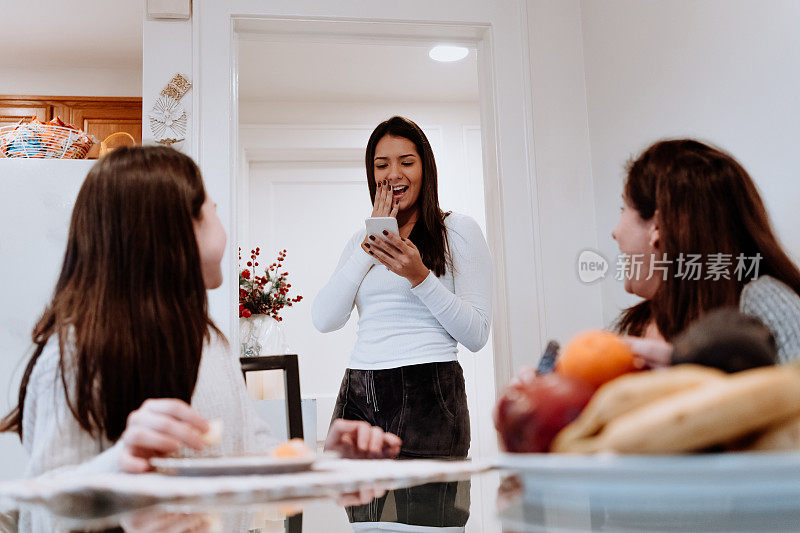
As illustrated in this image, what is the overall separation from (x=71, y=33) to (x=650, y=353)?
10.8ft

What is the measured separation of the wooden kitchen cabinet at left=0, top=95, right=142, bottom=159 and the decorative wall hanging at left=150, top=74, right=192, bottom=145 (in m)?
1.37

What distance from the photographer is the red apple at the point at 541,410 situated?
1.23 ft

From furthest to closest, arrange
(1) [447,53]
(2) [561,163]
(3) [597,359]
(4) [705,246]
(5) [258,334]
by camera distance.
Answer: (1) [447,53]
(5) [258,334]
(2) [561,163]
(4) [705,246]
(3) [597,359]

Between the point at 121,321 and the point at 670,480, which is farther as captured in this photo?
the point at 121,321

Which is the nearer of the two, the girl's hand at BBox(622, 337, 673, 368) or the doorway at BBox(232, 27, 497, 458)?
the girl's hand at BBox(622, 337, 673, 368)

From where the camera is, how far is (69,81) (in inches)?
134

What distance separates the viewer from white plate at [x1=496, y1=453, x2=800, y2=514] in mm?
300

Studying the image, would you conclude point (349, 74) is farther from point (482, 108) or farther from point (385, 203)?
point (385, 203)

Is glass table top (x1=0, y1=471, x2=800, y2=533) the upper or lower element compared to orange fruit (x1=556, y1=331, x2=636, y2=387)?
lower

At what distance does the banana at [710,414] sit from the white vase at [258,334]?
217 cm

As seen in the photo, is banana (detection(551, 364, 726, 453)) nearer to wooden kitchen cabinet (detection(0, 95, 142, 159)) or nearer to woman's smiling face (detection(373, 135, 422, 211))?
woman's smiling face (detection(373, 135, 422, 211))

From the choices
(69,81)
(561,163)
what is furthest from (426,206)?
(69,81)

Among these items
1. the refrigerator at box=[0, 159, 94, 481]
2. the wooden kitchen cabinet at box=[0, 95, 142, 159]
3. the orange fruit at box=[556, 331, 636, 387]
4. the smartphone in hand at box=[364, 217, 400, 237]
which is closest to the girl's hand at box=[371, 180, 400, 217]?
the smartphone in hand at box=[364, 217, 400, 237]

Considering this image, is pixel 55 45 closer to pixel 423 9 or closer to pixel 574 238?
pixel 423 9
